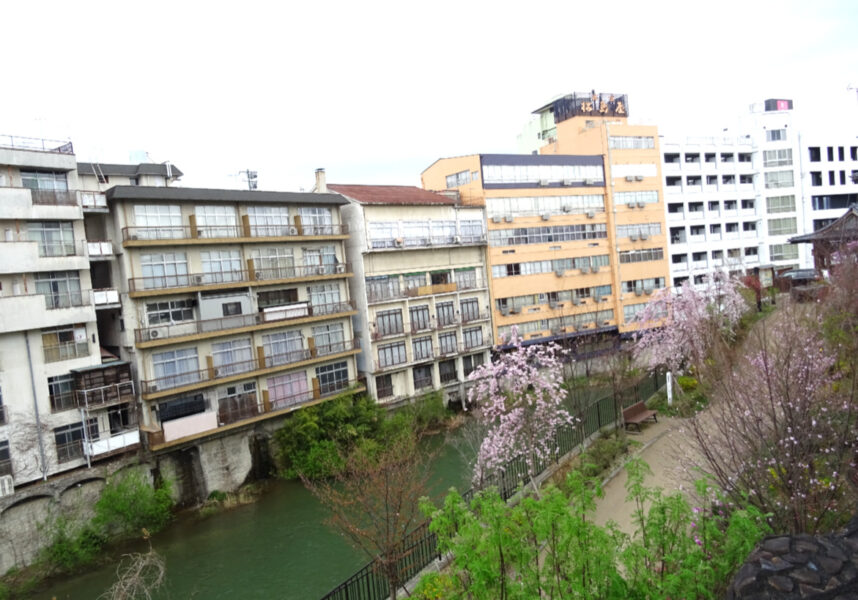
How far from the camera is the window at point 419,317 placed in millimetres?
34938

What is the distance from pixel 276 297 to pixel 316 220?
15.9 ft

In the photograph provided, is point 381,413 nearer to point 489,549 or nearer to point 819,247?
point 489,549

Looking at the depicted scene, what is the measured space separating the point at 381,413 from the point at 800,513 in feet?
76.0

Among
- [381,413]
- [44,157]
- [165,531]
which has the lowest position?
[165,531]

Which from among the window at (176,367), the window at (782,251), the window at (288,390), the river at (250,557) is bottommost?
the river at (250,557)

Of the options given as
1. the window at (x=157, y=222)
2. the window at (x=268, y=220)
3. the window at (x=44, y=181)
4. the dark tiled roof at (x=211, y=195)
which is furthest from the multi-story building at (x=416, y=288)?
the window at (x=44, y=181)

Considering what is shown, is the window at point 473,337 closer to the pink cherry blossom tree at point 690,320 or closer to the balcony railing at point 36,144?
the pink cherry blossom tree at point 690,320

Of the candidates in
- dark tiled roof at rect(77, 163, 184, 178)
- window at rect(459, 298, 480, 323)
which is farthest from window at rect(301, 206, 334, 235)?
window at rect(459, 298, 480, 323)

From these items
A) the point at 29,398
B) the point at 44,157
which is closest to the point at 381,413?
the point at 29,398

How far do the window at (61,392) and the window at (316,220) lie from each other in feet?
43.0

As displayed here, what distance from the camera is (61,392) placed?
22625mm

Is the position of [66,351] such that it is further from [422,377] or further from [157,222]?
[422,377]

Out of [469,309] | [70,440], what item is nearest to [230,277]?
[70,440]

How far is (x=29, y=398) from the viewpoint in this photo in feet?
70.9
